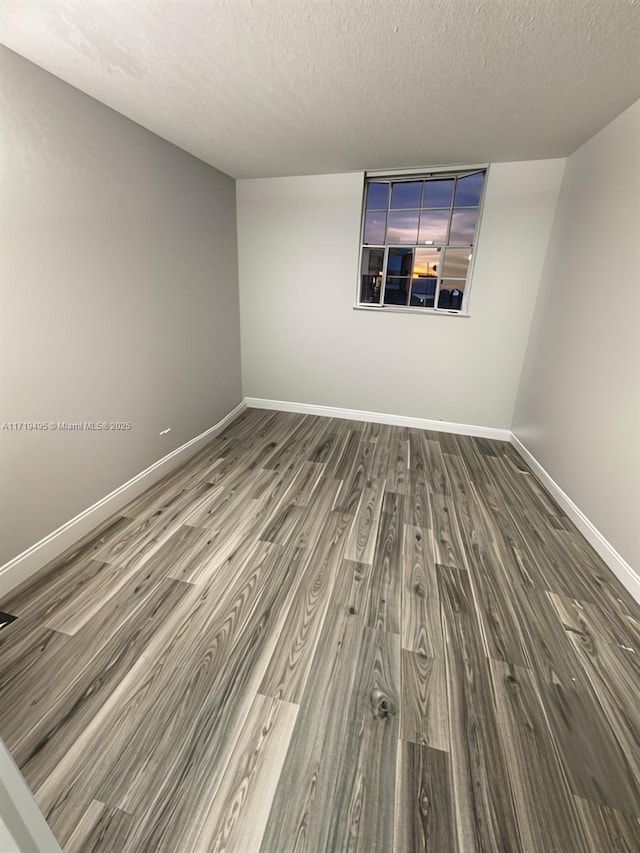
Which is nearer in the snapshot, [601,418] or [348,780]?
[348,780]

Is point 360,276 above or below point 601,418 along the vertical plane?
above

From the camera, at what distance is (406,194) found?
328 centimetres

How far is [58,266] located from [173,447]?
1515 mm

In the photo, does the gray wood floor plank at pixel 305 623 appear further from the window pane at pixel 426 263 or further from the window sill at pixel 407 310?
the window pane at pixel 426 263

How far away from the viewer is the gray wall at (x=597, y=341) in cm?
195

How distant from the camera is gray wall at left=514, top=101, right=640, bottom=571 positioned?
76.9 inches

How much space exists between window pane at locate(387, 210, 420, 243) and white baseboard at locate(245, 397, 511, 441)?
1.74m

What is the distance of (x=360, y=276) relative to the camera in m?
3.58

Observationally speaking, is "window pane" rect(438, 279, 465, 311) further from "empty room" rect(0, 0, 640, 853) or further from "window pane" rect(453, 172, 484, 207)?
"window pane" rect(453, 172, 484, 207)

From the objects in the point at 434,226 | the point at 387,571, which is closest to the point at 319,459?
the point at 387,571

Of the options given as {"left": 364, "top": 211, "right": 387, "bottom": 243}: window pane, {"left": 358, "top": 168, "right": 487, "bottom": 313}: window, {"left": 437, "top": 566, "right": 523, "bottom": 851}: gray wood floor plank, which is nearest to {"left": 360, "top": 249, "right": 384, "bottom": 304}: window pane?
{"left": 358, "top": 168, "right": 487, "bottom": 313}: window

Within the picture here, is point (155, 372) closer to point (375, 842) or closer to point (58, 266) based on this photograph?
point (58, 266)

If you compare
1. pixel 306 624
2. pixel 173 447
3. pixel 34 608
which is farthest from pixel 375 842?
pixel 173 447

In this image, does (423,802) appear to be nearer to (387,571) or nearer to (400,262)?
(387,571)
